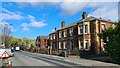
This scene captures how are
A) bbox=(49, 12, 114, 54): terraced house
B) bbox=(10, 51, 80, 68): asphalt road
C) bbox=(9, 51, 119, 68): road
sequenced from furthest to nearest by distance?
bbox=(49, 12, 114, 54): terraced house, bbox=(10, 51, 80, 68): asphalt road, bbox=(9, 51, 119, 68): road

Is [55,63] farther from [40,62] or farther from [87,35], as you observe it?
[87,35]

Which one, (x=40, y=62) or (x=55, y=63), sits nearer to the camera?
(x=55, y=63)

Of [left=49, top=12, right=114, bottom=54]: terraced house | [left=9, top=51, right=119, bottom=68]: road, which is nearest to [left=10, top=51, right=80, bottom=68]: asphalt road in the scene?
[left=9, top=51, right=119, bottom=68]: road

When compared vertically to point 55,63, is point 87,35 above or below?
above

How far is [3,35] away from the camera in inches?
2665

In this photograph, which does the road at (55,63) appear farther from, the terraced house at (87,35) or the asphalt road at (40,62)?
the terraced house at (87,35)

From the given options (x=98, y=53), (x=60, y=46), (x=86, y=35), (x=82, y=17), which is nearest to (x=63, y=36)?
(x=60, y=46)

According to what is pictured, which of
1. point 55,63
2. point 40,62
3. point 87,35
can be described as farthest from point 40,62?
point 87,35

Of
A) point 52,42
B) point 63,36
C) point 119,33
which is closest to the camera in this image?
point 119,33

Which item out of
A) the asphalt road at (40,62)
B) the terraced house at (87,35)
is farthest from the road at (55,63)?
the terraced house at (87,35)

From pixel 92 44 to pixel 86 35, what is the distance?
2479mm

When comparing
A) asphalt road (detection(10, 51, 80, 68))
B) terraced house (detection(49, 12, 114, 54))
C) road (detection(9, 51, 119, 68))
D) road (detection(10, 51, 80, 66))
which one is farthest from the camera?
terraced house (detection(49, 12, 114, 54))

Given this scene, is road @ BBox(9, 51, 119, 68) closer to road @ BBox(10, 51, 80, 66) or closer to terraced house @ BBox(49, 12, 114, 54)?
road @ BBox(10, 51, 80, 66)

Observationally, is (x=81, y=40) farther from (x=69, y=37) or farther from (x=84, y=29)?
(x=69, y=37)
